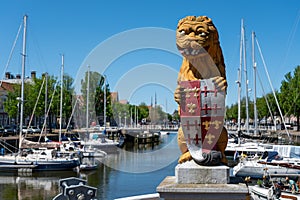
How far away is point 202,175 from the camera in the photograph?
8.68m

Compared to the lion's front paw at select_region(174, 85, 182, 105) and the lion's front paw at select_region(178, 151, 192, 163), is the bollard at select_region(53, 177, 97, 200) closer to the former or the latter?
the lion's front paw at select_region(178, 151, 192, 163)

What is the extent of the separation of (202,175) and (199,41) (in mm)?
3361

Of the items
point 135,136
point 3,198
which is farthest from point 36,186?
point 135,136

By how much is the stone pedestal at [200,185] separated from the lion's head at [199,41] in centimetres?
257

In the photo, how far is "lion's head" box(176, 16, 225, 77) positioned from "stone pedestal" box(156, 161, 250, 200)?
257cm

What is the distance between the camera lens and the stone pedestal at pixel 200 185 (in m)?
8.19

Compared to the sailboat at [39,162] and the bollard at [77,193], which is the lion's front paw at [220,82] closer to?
the bollard at [77,193]

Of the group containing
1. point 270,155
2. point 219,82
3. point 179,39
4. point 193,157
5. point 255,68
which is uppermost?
point 255,68

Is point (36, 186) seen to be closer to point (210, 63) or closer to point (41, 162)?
point (41, 162)

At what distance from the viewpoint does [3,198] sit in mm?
24391

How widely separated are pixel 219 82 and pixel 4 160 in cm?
2988

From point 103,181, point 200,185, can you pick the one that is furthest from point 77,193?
point 103,181

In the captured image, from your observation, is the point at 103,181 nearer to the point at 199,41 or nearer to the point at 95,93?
the point at 199,41

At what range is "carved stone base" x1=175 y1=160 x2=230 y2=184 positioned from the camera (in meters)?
8.64
